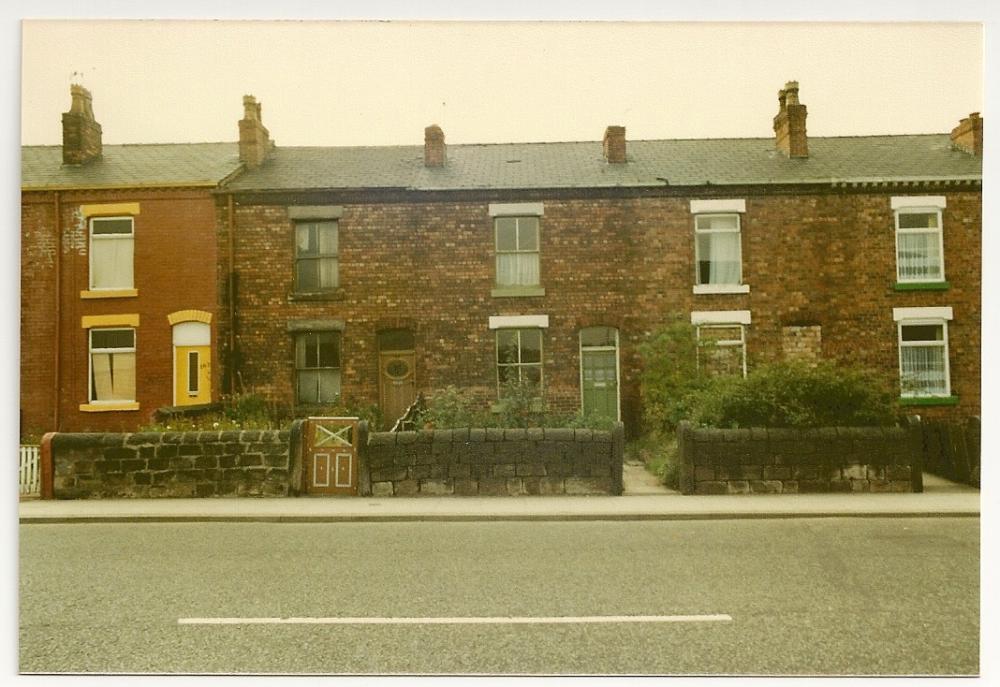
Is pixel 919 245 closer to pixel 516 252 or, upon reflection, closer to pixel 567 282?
pixel 567 282

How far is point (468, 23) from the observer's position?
6289mm

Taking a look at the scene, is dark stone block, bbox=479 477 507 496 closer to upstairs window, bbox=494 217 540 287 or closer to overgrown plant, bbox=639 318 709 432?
overgrown plant, bbox=639 318 709 432

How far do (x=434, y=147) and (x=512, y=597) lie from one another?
5378 mm

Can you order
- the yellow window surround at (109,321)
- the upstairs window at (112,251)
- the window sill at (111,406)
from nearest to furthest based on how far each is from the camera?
the yellow window surround at (109,321)
the window sill at (111,406)
the upstairs window at (112,251)

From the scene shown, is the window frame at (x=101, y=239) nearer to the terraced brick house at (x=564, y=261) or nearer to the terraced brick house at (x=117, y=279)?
the terraced brick house at (x=117, y=279)

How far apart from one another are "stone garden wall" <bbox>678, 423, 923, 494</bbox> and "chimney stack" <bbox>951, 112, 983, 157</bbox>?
11.4ft

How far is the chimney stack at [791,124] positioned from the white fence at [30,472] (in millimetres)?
8875

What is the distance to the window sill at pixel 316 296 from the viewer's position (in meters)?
10.2

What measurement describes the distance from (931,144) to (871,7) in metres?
2.22

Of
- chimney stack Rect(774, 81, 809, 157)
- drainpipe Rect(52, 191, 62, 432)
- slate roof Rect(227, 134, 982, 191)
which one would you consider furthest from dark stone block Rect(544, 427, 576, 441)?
drainpipe Rect(52, 191, 62, 432)

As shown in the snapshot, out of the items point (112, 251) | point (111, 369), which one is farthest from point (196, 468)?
point (112, 251)

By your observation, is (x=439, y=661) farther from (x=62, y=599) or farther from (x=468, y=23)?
(x=468, y=23)

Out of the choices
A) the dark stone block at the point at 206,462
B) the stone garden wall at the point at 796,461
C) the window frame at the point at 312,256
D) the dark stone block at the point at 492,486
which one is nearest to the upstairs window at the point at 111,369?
the dark stone block at the point at 206,462

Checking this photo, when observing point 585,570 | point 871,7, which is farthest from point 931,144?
point 585,570
